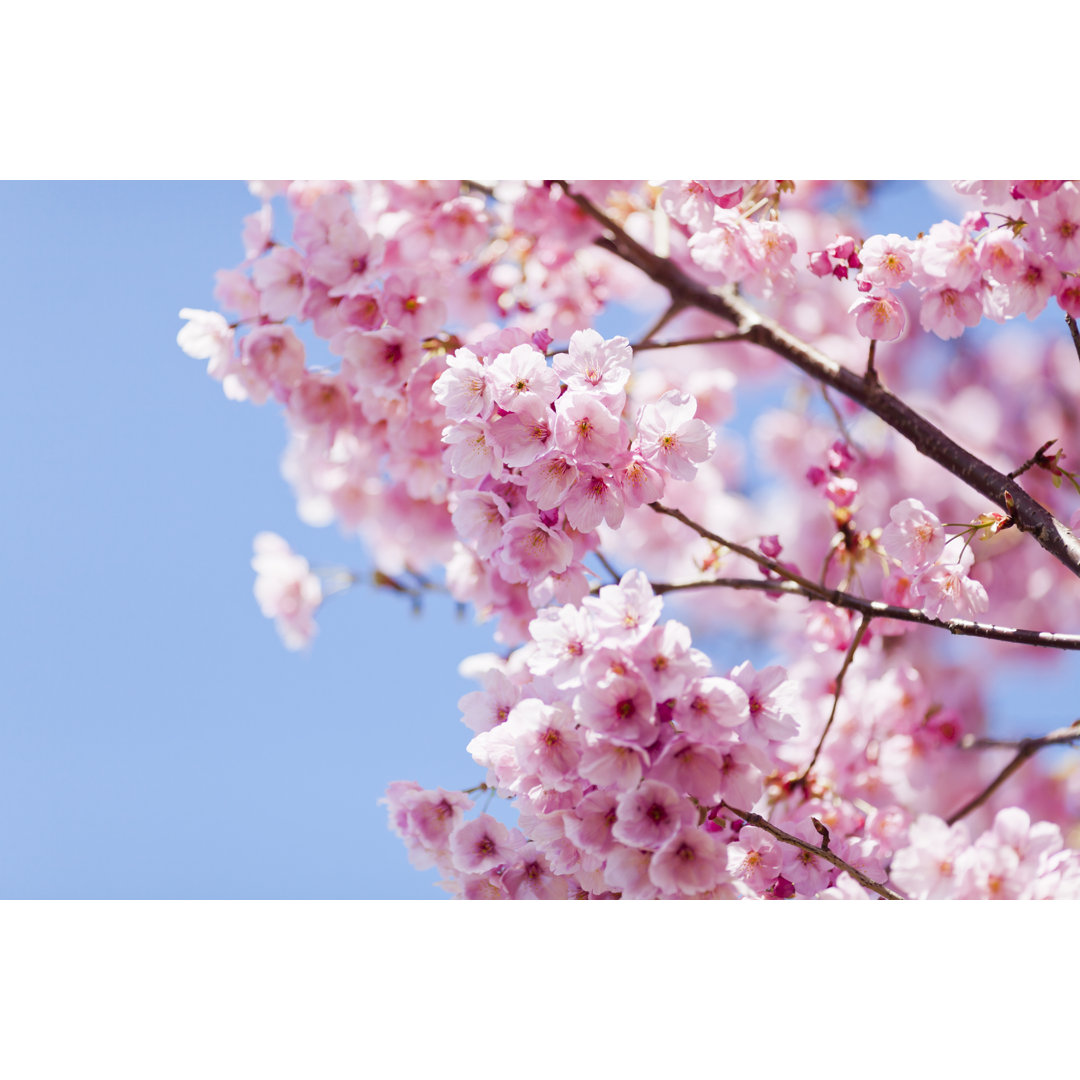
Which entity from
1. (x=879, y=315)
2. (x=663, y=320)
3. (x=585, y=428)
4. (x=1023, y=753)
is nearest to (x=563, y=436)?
(x=585, y=428)

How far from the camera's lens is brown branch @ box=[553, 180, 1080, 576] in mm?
829

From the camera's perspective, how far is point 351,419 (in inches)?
47.1

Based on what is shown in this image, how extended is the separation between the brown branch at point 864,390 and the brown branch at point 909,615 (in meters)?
0.07

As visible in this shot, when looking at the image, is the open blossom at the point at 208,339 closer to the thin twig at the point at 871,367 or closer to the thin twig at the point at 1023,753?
the thin twig at the point at 871,367

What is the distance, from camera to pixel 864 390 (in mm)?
983

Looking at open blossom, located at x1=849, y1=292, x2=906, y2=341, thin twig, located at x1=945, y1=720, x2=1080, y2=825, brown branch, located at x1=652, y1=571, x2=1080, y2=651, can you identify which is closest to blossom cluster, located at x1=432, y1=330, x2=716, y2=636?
brown branch, located at x1=652, y1=571, x2=1080, y2=651

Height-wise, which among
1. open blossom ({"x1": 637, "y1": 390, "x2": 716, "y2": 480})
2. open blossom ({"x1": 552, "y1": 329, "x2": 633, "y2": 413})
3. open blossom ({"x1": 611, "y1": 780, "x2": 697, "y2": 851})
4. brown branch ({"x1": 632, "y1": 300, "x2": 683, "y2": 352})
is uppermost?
brown branch ({"x1": 632, "y1": 300, "x2": 683, "y2": 352})

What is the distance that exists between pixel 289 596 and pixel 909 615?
92cm

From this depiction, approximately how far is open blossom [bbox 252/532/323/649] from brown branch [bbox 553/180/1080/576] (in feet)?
2.19

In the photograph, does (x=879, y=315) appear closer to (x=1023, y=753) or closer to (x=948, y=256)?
(x=948, y=256)

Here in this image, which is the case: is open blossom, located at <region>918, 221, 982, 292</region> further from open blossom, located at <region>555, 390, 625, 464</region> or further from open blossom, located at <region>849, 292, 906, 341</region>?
open blossom, located at <region>555, 390, 625, 464</region>
